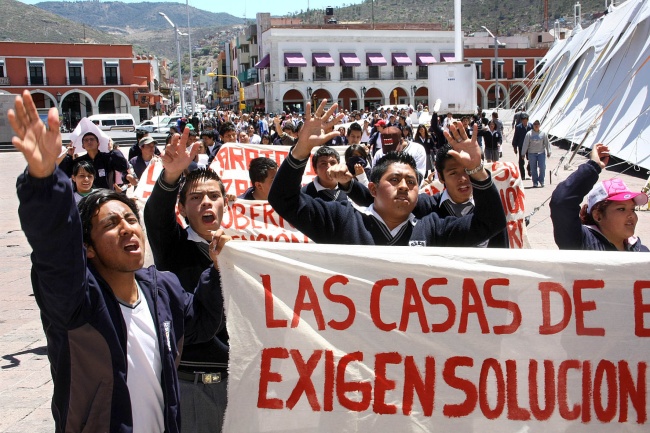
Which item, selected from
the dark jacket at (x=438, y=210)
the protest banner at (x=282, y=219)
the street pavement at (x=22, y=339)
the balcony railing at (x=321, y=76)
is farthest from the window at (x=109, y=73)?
the dark jacket at (x=438, y=210)

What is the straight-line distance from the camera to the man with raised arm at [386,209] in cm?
369

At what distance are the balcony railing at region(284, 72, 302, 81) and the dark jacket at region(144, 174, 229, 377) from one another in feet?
205

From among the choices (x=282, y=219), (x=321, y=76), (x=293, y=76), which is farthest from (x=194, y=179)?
(x=321, y=76)

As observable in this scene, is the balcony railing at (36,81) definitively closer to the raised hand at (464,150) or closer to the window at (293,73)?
the window at (293,73)

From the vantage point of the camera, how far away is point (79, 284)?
239 cm

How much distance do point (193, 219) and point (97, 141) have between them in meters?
4.83

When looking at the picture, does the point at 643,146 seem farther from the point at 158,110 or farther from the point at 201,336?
the point at 158,110

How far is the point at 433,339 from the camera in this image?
10.3 ft

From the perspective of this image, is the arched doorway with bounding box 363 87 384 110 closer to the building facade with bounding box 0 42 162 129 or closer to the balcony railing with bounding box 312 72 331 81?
the balcony railing with bounding box 312 72 331 81

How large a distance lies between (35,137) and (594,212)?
2.88 meters

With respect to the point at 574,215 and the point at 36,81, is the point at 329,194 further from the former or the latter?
the point at 36,81

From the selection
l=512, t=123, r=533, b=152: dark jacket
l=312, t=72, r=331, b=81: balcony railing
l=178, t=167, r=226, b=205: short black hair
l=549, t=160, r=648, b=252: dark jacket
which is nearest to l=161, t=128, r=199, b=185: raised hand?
l=178, t=167, r=226, b=205: short black hair

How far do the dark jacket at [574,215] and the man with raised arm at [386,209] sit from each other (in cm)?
35

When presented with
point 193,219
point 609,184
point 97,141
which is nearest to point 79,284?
point 193,219
